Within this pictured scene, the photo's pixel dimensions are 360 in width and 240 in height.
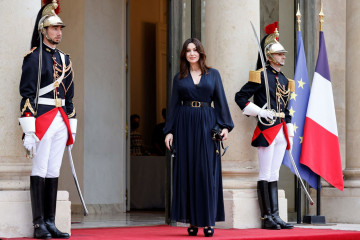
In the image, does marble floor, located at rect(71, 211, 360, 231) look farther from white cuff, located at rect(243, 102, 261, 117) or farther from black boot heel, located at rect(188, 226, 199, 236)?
black boot heel, located at rect(188, 226, 199, 236)

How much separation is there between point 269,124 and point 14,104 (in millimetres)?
3064

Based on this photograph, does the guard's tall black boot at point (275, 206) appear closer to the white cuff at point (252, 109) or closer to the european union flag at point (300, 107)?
the white cuff at point (252, 109)

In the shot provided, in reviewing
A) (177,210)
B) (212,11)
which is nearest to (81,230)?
(177,210)

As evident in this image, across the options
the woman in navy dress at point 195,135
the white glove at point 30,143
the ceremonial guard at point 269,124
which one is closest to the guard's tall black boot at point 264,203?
the ceremonial guard at point 269,124

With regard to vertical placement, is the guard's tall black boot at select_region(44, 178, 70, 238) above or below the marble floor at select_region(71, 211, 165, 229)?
above

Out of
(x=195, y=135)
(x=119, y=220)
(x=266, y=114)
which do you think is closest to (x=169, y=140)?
(x=195, y=135)

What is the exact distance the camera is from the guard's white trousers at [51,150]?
26.4ft

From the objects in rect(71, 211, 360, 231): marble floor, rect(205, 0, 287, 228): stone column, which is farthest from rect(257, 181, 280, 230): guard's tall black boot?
rect(71, 211, 360, 231): marble floor

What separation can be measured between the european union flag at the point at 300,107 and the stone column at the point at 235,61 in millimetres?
965

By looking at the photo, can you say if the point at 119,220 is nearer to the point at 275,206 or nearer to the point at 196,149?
the point at 275,206

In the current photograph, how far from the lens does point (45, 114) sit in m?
8.07

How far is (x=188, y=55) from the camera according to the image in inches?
344

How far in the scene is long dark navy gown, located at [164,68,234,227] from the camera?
8570 millimetres

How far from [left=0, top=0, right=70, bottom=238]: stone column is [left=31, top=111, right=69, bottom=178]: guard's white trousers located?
32 centimetres
